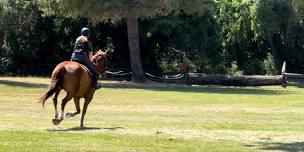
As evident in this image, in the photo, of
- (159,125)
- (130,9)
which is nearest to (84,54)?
(159,125)

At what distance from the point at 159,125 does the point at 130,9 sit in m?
23.7

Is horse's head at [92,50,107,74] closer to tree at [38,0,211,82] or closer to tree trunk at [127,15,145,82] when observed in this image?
tree at [38,0,211,82]

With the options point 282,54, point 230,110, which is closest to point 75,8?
point 230,110

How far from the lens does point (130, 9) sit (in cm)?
4234

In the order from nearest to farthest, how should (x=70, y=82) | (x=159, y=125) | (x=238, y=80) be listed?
(x=70, y=82), (x=159, y=125), (x=238, y=80)

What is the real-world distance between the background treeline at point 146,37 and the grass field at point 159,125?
21.7 meters

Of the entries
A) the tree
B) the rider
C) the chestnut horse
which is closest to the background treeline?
the tree

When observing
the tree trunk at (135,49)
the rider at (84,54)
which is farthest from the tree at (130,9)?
the rider at (84,54)

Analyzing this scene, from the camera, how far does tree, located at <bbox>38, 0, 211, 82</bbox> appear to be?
138 ft

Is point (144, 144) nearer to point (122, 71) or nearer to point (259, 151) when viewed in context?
point (259, 151)

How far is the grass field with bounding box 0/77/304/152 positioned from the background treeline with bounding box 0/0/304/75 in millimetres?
21684

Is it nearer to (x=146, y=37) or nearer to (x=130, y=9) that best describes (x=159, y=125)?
(x=130, y=9)

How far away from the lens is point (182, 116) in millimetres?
23047

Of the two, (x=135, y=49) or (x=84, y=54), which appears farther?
(x=135, y=49)
